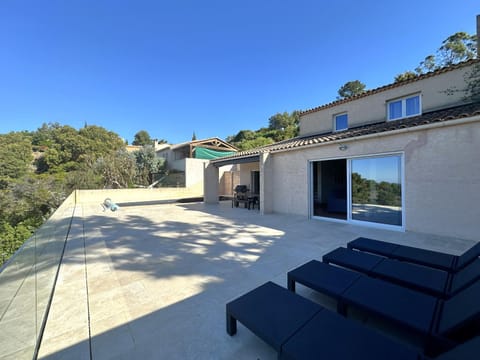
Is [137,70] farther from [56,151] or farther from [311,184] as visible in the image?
[56,151]

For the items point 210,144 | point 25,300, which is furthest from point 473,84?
point 210,144

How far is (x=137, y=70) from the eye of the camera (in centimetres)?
1599

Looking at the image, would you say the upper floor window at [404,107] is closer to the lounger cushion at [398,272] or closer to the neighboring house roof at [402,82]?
the neighboring house roof at [402,82]

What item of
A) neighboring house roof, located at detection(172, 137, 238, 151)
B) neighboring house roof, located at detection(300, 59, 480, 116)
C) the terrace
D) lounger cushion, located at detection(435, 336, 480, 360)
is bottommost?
the terrace

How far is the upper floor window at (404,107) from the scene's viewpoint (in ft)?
30.6

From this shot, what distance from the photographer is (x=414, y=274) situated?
2.96 m

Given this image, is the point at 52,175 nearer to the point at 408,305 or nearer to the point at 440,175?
the point at 408,305

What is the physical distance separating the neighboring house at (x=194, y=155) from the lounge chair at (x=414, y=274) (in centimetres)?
1651

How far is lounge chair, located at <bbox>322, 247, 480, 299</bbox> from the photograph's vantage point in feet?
8.18

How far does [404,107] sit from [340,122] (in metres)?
2.95

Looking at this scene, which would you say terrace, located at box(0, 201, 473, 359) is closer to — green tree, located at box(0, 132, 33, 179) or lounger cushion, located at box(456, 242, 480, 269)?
lounger cushion, located at box(456, 242, 480, 269)

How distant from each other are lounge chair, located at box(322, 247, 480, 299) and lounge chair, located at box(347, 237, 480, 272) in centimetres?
25

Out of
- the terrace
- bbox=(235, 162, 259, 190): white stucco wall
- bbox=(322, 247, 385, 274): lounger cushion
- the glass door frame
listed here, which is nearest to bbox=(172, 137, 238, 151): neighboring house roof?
bbox=(235, 162, 259, 190): white stucco wall

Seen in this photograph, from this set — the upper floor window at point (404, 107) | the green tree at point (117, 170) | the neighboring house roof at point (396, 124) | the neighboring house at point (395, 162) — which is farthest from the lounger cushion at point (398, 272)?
the green tree at point (117, 170)
